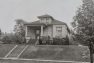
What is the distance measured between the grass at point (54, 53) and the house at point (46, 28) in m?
9.05

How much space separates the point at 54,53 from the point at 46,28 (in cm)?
1367

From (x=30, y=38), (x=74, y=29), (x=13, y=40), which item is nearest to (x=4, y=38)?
(x=13, y=40)

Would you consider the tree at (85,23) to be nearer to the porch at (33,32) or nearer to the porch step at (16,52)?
the porch step at (16,52)

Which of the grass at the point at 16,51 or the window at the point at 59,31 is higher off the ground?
the window at the point at 59,31

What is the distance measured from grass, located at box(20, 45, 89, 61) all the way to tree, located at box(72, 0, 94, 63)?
10955 millimetres

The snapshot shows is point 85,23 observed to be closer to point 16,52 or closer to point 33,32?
point 16,52

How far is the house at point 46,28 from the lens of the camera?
119ft

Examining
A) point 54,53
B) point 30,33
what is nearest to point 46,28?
point 30,33

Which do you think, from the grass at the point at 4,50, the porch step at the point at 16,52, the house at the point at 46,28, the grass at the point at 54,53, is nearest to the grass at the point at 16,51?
the porch step at the point at 16,52

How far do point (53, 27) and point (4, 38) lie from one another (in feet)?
37.6

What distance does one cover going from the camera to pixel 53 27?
37.0 meters

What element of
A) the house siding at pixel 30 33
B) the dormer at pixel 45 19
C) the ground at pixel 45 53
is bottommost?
the ground at pixel 45 53

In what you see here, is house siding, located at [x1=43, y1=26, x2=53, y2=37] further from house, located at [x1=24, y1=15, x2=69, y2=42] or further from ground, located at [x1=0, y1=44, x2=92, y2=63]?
ground, located at [x1=0, y1=44, x2=92, y2=63]

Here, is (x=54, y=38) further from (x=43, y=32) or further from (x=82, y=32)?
(x=82, y=32)
